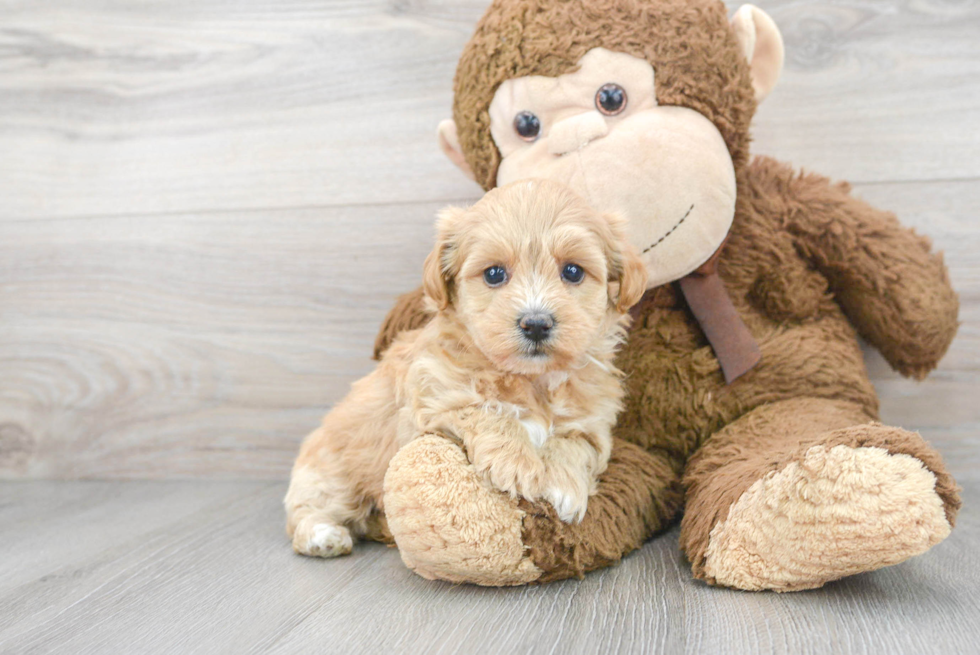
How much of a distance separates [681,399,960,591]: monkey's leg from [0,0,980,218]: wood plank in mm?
970

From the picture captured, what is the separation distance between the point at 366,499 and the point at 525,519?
Answer: 16.8 inches

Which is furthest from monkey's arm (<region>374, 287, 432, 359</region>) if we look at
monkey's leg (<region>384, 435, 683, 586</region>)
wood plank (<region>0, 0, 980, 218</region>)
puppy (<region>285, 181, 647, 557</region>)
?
monkey's leg (<region>384, 435, 683, 586</region>)

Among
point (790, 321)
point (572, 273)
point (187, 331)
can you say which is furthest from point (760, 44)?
point (187, 331)

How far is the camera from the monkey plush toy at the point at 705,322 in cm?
107

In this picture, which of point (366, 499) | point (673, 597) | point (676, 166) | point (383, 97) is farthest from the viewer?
point (383, 97)

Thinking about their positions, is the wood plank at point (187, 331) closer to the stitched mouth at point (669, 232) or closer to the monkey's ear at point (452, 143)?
the monkey's ear at point (452, 143)

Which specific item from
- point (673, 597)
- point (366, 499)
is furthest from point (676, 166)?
point (366, 499)

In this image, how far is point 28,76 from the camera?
2150 millimetres

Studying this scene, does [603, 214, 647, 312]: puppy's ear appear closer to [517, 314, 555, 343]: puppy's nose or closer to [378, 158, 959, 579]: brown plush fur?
[517, 314, 555, 343]: puppy's nose

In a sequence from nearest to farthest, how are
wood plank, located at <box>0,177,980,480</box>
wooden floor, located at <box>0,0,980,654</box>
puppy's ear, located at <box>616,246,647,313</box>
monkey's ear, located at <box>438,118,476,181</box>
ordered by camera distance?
puppy's ear, located at <box>616,246,647,313</box>
monkey's ear, located at <box>438,118,476,181</box>
wooden floor, located at <box>0,0,980,654</box>
wood plank, located at <box>0,177,980,480</box>

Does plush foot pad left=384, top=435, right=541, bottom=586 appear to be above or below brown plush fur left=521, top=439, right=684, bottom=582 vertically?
above

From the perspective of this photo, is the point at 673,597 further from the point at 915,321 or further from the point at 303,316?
the point at 303,316

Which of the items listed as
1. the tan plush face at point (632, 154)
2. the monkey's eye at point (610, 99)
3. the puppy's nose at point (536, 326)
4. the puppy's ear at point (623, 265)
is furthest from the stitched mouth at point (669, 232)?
the puppy's nose at point (536, 326)

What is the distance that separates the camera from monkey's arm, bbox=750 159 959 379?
1.50 m
